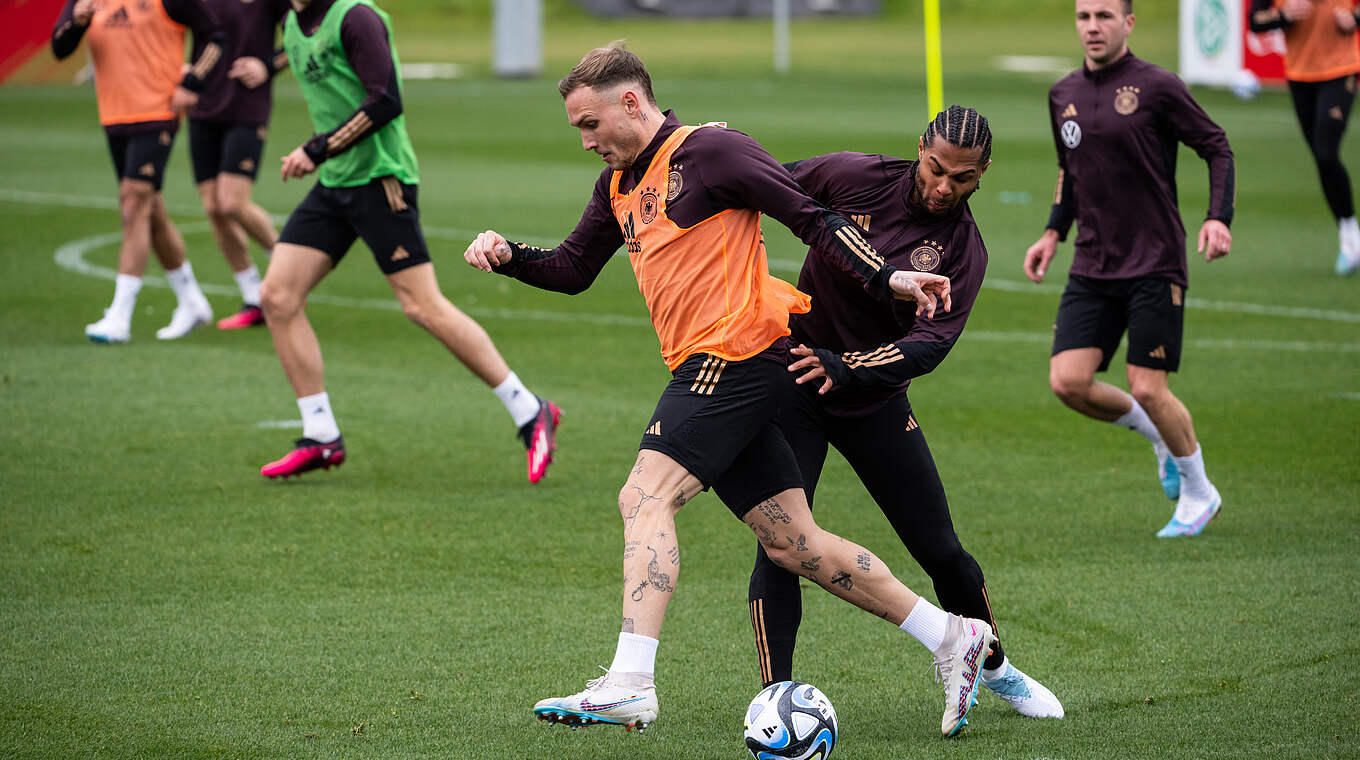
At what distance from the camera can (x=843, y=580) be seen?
16.1 ft

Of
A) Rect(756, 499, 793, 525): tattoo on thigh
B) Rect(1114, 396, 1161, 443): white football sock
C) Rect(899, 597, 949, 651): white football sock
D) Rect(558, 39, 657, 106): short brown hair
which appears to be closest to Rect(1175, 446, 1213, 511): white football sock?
Rect(1114, 396, 1161, 443): white football sock

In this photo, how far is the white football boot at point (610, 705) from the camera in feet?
14.4

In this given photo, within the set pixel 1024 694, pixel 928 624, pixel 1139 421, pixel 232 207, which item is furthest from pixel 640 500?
pixel 232 207

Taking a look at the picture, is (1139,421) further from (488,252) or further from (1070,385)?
(488,252)

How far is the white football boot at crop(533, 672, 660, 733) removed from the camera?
14.4 ft

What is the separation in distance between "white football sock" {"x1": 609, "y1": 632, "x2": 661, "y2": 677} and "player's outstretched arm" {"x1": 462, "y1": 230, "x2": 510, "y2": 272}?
4.01 ft

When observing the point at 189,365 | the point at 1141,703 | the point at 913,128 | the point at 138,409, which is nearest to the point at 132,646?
the point at 1141,703

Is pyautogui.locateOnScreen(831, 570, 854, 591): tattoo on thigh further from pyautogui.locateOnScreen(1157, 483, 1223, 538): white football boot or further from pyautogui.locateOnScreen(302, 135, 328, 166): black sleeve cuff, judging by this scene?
pyautogui.locateOnScreen(302, 135, 328, 166): black sleeve cuff

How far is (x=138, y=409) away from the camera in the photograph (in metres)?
9.63

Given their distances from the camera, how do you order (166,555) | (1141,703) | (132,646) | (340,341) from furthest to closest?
1. (340,341)
2. (166,555)
3. (132,646)
4. (1141,703)

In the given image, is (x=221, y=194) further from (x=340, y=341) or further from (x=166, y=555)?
(x=166, y=555)

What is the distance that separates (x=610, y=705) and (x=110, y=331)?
8.25 metres

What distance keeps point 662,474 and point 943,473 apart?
12.7ft

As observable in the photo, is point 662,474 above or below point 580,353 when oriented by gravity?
above
